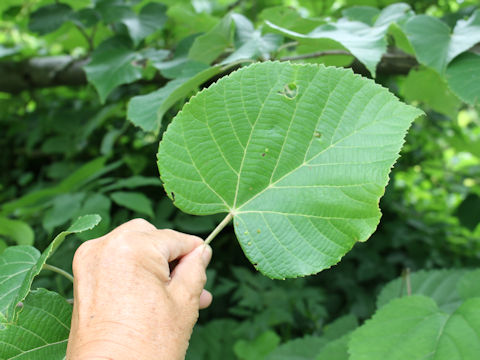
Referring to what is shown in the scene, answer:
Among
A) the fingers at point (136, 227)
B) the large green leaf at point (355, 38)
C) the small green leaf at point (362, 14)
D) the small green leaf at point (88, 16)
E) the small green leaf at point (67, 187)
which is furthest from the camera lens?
the small green leaf at point (67, 187)

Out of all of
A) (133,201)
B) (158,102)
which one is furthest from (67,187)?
(158,102)

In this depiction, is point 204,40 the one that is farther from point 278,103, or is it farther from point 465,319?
point 465,319

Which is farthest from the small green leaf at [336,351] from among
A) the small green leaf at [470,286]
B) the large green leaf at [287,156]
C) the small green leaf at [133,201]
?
the small green leaf at [133,201]

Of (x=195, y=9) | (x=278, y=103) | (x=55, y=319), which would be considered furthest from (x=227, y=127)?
(x=195, y=9)

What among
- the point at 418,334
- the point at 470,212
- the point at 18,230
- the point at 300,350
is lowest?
the point at 300,350

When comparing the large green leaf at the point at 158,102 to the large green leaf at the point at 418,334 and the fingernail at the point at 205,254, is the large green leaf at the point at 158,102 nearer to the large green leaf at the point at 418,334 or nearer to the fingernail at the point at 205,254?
the fingernail at the point at 205,254

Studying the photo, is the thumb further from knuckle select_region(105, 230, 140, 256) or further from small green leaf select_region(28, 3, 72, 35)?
small green leaf select_region(28, 3, 72, 35)

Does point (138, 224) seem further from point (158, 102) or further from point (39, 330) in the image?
point (158, 102)

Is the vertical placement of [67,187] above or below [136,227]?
below
